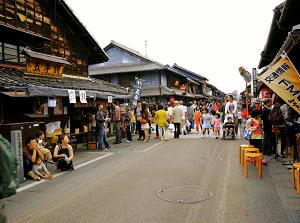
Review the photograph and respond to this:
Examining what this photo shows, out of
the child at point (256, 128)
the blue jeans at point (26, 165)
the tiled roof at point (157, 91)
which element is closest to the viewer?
the blue jeans at point (26, 165)

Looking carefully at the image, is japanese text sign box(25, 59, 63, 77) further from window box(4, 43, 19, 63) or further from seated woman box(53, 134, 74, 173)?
seated woman box(53, 134, 74, 173)

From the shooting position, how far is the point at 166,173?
7.15 m

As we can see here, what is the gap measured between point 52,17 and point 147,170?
1162cm

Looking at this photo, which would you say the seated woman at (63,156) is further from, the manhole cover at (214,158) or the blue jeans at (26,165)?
the manhole cover at (214,158)

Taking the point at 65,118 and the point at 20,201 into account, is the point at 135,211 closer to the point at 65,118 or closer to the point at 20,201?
the point at 20,201

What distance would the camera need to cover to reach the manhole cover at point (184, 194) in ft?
16.9

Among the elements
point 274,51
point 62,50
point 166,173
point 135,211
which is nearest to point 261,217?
point 135,211

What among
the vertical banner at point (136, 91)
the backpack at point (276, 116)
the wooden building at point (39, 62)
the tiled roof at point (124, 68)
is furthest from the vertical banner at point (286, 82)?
the tiled roof at point (124, 68)

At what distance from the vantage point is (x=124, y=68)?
32.3 m

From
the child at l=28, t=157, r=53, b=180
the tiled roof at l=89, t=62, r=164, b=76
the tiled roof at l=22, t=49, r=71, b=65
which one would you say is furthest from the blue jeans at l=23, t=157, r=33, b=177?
the tiled roof at l=89, t=62, r=164, b=76

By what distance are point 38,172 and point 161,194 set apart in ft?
12.5

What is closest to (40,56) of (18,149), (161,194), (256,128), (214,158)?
(18,149)

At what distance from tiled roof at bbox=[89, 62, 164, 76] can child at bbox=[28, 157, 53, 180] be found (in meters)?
24.0

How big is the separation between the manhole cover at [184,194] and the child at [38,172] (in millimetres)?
3545
